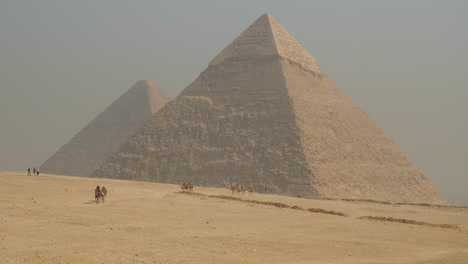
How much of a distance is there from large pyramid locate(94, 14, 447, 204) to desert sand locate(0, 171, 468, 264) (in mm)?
56883

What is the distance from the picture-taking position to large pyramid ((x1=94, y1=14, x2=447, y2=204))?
94.1 meters

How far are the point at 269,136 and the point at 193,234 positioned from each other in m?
77.8

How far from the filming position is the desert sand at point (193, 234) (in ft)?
63.0

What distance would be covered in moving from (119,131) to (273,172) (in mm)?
68513

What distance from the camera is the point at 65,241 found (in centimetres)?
2012

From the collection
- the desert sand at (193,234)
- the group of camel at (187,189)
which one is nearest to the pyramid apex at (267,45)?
the group of camel at (187,189)

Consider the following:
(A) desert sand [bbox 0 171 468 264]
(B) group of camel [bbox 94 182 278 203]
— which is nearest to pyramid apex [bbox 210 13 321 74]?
(B) group of camel [bbox 94 182 278 203]

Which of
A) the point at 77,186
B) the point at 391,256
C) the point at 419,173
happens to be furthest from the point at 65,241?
the point at 419,173

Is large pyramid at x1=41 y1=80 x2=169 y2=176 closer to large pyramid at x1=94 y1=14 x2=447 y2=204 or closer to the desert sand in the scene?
large pyramid at x1=94 y1=14 x2=447 y2=204

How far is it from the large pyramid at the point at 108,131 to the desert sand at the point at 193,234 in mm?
119949

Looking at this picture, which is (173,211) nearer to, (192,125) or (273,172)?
(273,172)

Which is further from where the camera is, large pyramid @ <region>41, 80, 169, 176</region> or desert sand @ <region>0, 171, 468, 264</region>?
large pyramid @ <region>41, 80, 169, 176</region>

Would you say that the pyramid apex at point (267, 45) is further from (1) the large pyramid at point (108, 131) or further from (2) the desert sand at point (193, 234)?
(2) the desert sand at point (193, 234)

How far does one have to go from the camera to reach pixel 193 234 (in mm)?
22734
